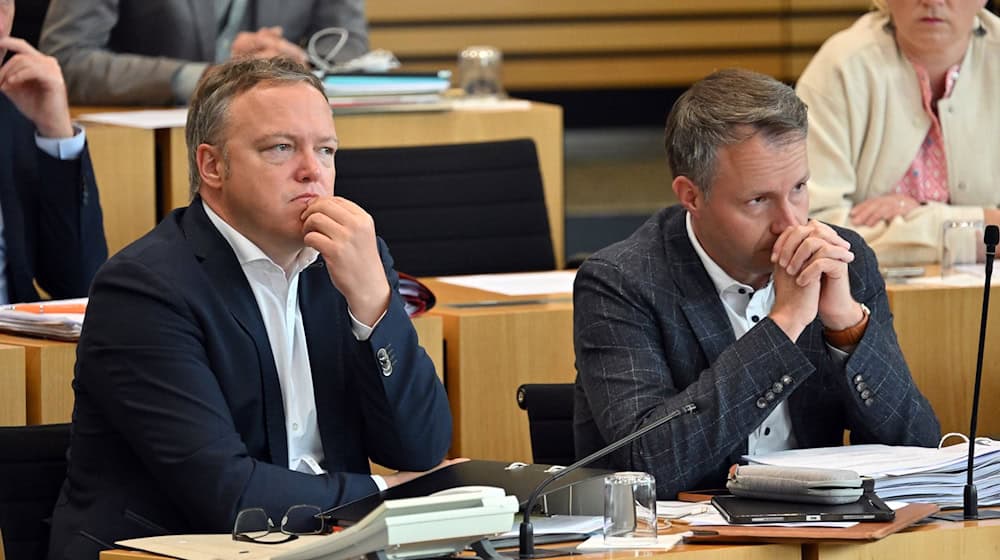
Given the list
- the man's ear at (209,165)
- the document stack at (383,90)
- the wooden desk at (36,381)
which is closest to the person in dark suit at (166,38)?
the document stack at (383,90)

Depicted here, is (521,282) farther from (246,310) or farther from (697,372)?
(246,310)

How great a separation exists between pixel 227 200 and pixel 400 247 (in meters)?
1.74

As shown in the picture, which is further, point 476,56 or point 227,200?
point 476,56

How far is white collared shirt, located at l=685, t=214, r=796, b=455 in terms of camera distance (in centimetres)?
261

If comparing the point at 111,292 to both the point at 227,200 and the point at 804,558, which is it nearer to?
the point at 227,200

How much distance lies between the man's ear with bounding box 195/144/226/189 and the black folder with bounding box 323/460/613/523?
527 mm

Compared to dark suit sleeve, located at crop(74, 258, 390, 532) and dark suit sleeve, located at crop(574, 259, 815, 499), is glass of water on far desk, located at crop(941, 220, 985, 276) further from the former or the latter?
dark suit sleeve, located at crop(74, 258, 390, 532)

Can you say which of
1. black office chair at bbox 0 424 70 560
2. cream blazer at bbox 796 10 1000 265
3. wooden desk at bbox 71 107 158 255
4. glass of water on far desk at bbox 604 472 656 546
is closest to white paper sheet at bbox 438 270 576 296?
cream blazer at bbox 796 10 1000 265

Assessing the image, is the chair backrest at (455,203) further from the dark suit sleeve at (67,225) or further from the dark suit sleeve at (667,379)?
the dark suit sleeve at (667,379)

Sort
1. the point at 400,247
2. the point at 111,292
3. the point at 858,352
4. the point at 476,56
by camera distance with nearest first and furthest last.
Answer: the point at 111,292 < the point at 858,352 < the point at 400,247 < the point at 476,56

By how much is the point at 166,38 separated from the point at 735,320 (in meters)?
2.62

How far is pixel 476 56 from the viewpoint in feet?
16.8

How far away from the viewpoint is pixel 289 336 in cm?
242

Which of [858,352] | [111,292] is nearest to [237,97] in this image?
[111,292]
